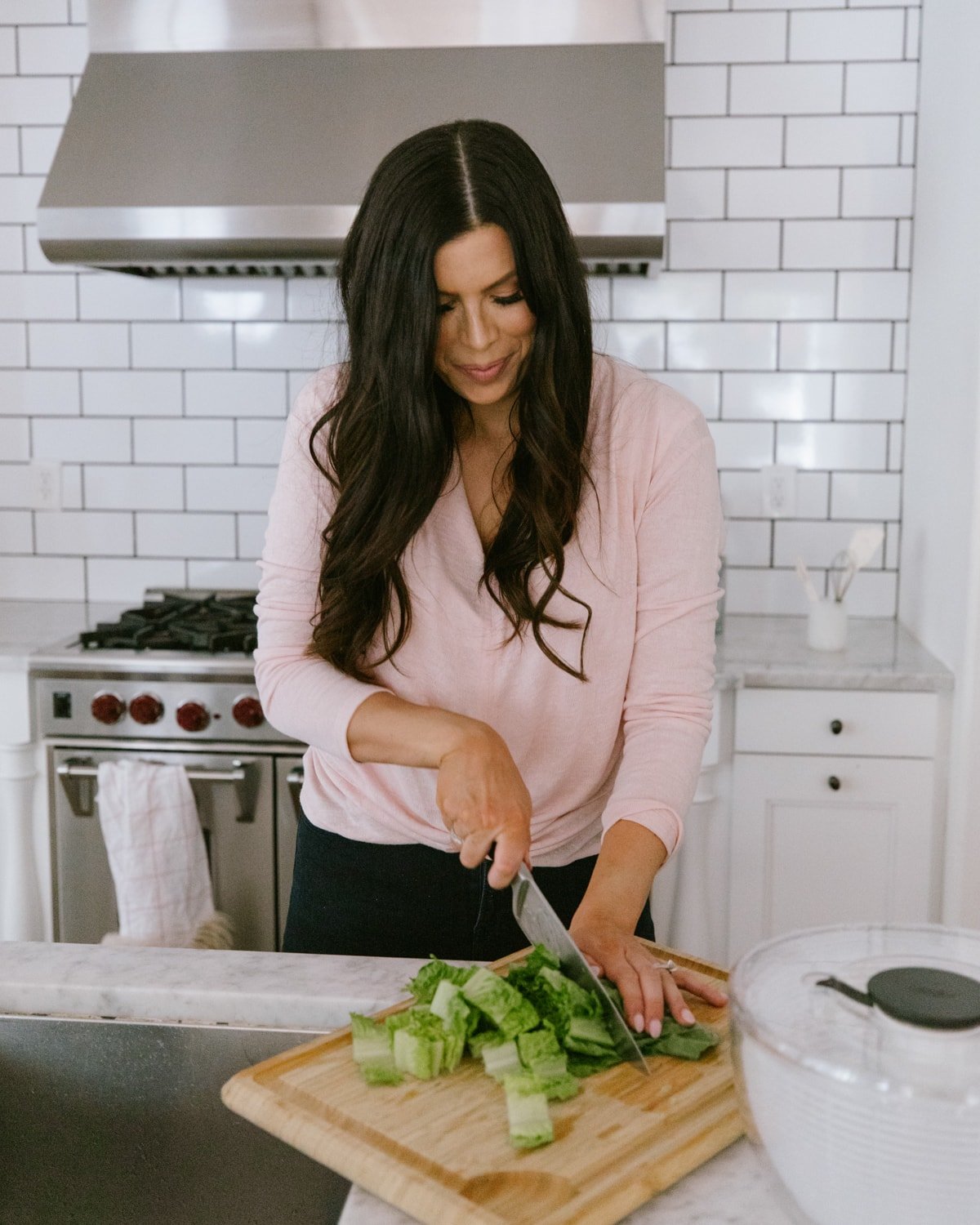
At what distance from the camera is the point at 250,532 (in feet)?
10.2

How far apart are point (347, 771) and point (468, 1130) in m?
0.70

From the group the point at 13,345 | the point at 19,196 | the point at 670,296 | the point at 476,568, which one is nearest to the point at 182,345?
the point at 13,345

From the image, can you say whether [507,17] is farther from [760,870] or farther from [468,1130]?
[468,1130]

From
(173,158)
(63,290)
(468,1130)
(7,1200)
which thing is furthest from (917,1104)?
(63,290)

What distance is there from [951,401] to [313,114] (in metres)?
1.39

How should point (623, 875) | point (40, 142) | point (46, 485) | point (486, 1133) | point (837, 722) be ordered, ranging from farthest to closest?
point (46, 485)
point (40, 142)
point (837, 722)
point (623, 875)
point (486, 1133)

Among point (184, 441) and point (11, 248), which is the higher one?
point (11, 248)

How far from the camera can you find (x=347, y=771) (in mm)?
1531

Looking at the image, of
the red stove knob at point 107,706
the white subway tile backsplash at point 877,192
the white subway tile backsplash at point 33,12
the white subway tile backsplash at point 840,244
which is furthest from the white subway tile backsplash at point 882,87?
the red stove knob at point 107,706

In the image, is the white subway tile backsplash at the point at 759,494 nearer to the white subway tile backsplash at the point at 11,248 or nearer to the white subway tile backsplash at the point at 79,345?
the white subway tile backsplash at the point at 79,345

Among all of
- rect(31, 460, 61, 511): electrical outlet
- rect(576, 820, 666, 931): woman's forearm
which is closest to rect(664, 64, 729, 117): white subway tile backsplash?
rect(31, 460, 61, 511): electrical outlet

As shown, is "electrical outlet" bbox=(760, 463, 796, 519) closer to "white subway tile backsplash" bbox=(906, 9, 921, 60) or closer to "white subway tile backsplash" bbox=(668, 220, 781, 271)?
"white subway tile backsplash" bbox=(668, 220, 781, 271)

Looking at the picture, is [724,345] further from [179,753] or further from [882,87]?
[179,753]

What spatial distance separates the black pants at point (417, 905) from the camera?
58.4 inches
